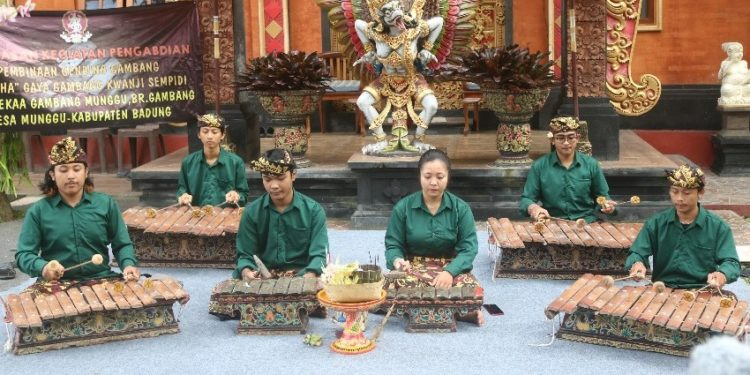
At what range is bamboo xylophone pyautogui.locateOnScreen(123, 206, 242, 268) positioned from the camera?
6.89 meters

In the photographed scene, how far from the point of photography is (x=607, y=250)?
653 centimetres

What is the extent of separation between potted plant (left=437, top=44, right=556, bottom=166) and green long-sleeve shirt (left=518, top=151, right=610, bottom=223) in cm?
156

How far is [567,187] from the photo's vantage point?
269 inches

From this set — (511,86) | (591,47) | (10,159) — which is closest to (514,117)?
(511,86)

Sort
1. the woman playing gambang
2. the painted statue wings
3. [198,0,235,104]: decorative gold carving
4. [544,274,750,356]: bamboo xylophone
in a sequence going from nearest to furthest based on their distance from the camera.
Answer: [544,274,750,356]: bamboo xylophone, the woman playing gambang, the painted statue wings, [198,0,235,104]: decorative gold carving

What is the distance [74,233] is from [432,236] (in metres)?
2.12

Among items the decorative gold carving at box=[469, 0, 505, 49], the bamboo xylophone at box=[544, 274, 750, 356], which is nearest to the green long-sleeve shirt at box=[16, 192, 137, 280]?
the bamboo xylophone at box=[544, 274, 750, 356]

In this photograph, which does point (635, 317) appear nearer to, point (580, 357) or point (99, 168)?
point (580, 357)

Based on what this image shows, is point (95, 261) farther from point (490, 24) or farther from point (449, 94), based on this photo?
point (490, 24)

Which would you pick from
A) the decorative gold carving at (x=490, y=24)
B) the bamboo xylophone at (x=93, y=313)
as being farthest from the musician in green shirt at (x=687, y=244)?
the decorative gold carving at (x=490, y=24)

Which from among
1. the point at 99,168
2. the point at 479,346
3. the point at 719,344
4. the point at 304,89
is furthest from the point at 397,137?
the point at 719,344

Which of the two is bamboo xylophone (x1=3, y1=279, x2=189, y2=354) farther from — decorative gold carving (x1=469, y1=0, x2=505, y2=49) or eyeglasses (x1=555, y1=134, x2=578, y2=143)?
decorative gold carving (x1=469, y1=0, x2=505, y2=49)

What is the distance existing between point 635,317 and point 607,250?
1.74 m

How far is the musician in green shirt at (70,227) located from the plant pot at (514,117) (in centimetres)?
396
